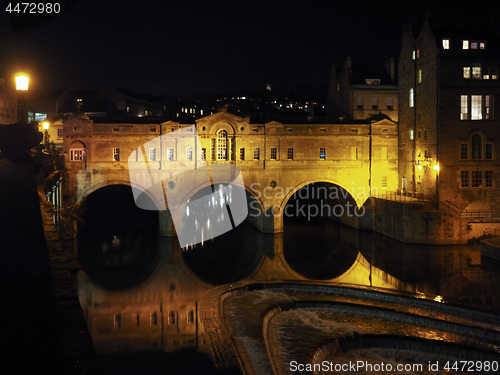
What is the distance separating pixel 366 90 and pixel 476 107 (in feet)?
39.4

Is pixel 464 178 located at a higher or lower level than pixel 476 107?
lower

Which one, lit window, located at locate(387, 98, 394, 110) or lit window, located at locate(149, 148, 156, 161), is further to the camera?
lit window, located at locate(387, 98, 394, 110)

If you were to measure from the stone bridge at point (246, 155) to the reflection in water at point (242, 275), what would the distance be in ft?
12.7

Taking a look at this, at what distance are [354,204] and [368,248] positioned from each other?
6.75m

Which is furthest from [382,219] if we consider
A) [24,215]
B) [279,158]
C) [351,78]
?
[24,215]

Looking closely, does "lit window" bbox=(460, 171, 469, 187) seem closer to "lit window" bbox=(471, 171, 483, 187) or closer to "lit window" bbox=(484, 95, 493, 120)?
"lit window" bbox=(471, 171, 483, 187)

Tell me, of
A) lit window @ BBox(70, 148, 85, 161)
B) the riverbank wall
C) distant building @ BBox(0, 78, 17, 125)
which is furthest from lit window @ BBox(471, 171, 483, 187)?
distant building @ BBox(0, 78, 17, 125)

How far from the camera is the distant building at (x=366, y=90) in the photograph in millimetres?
46281

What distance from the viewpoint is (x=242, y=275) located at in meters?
29.4

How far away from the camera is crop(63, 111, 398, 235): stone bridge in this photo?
1489 inches

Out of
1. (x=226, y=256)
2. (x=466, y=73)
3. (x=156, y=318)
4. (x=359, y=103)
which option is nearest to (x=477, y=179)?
(x=466, y=73)

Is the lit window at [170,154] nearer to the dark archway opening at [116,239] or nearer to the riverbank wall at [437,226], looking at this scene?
the dark archway opening at [116,239]

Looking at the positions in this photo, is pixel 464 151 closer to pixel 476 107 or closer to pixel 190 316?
pixel 476 107

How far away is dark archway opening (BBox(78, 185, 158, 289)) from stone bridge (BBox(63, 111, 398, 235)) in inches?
130
